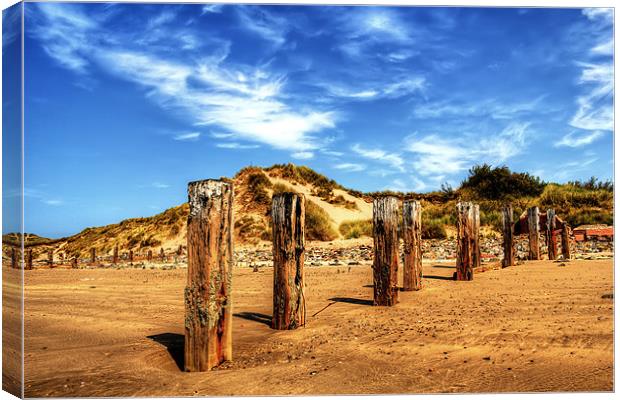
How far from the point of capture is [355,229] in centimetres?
2805

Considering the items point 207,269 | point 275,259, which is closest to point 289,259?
point 275,259

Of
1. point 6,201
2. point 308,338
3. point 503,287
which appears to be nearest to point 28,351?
point 6,201

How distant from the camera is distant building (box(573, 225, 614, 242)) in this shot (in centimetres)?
2155

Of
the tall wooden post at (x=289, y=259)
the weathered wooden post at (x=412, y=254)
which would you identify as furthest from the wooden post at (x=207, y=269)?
the weathered wooden post at (x=412, y=254)

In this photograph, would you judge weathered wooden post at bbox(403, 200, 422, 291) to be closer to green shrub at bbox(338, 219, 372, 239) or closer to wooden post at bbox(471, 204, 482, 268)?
wooden post at bbox(471, 204, 482, 268)

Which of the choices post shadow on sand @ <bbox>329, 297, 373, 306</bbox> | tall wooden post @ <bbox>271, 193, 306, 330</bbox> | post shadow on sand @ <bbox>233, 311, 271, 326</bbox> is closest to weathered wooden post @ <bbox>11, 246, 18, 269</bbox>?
tall wooden post @ <bbox>271, 193, 306, 330</bbox>

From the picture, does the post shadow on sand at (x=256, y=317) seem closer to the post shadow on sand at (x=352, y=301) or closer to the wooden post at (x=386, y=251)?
the post shadow on sand at (x=352, y=301)

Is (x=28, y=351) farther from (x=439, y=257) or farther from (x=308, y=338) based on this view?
(x=439, y=257)

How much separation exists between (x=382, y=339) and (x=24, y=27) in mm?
4626

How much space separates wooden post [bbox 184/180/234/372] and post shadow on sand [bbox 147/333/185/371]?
1.21 feet

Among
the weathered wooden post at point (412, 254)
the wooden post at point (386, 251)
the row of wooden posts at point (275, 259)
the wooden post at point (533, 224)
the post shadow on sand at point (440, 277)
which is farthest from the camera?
the wooden post at point (533, 224)

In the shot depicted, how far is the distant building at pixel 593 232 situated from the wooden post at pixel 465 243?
42.6 ft

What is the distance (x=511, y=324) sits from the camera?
20.9ft

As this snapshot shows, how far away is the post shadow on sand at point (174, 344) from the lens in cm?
537
